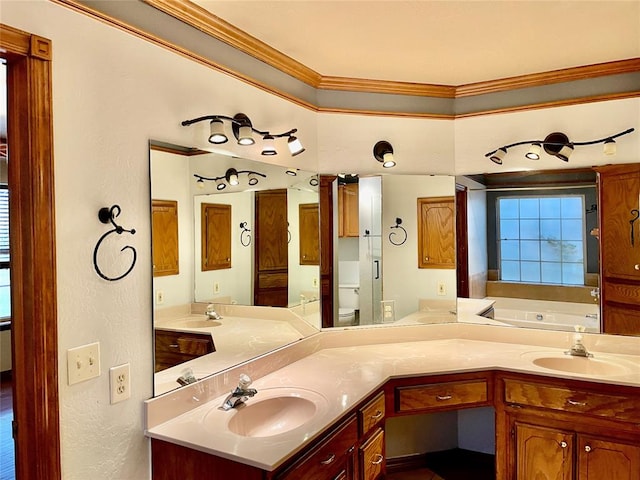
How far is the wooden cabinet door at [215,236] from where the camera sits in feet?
6.46

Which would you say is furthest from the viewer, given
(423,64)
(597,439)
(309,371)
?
(423,64)

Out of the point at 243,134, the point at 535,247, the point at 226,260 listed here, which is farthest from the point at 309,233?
the point at 535,247

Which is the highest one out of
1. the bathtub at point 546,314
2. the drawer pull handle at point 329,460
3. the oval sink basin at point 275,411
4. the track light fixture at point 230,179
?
the track light fixture at point 230,179

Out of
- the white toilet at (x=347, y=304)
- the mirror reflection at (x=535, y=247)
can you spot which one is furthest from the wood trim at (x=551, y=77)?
the white toilet at (x=347, y=304)

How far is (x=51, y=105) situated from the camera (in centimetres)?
130

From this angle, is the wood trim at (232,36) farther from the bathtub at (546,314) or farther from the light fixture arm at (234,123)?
the bathtub at (546,314)

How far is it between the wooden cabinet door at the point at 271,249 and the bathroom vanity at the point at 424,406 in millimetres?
344

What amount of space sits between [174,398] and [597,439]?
1.95 metres

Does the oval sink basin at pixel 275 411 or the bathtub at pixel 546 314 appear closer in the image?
the oval sink basin at pixel 275 411

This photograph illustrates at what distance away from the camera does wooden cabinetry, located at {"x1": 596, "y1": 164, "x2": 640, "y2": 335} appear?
8.06 feet

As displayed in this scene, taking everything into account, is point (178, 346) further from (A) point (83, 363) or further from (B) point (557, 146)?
(B) point (557, 146)

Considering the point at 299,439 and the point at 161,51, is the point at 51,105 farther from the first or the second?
the point at 299,439

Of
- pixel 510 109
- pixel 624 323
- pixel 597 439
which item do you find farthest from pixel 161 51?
pixel 624 323

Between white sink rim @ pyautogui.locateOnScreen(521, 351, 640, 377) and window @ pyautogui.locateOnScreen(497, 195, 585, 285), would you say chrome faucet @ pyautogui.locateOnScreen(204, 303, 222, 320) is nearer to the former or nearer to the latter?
white sink rim @ pyautogui.locateOnScreen(521, 351, 640, 377)
